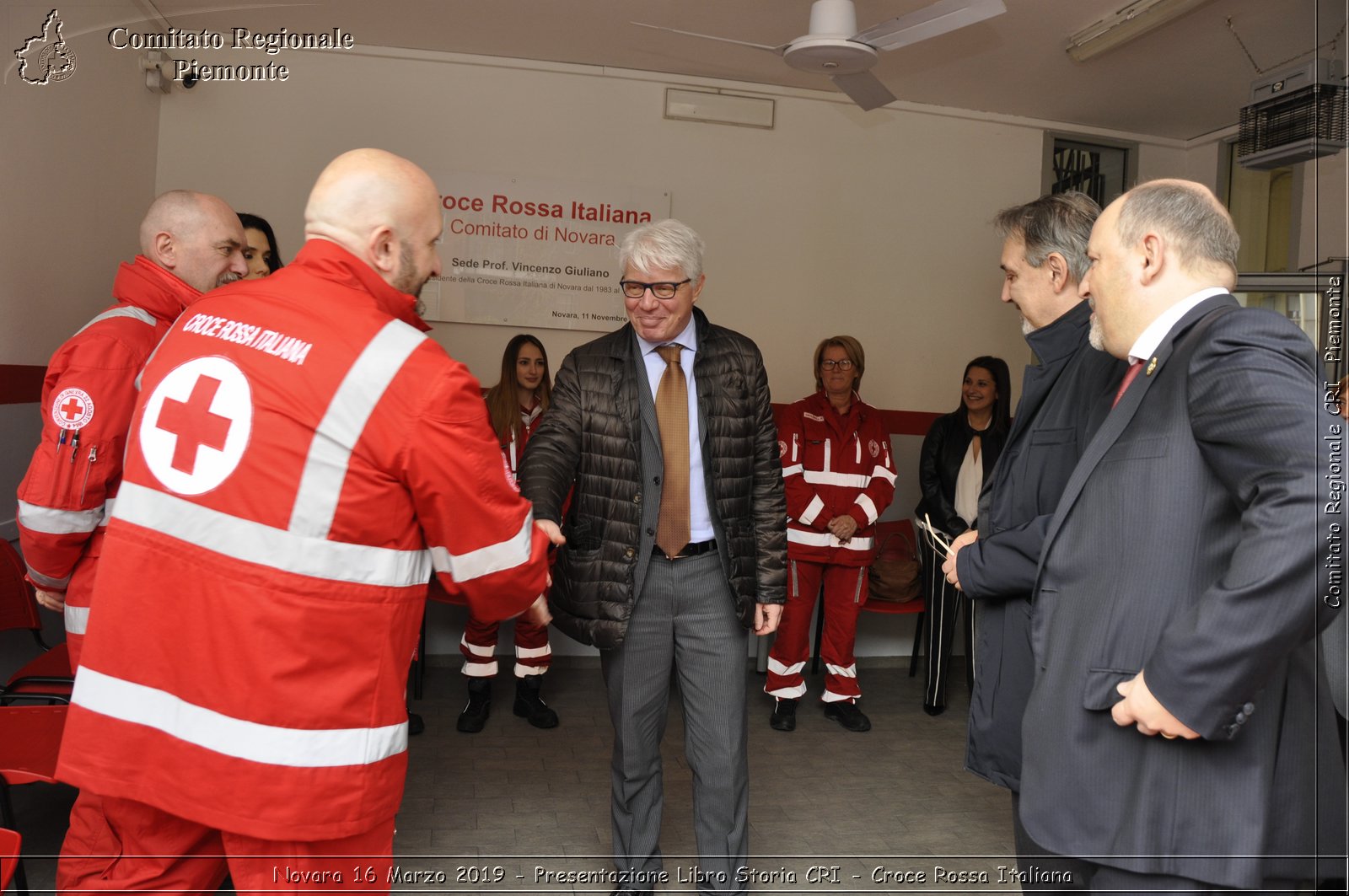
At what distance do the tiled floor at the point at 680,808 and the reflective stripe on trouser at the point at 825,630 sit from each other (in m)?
0.21

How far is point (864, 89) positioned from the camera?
458 centimetres

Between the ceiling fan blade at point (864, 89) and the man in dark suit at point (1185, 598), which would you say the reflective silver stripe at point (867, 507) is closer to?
the ceiling fan blade at point (864, 89)

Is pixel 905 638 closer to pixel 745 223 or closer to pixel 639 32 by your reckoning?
pixel 745 223

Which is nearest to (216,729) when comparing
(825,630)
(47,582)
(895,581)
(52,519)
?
(52,519)

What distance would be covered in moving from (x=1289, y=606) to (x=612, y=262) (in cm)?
477

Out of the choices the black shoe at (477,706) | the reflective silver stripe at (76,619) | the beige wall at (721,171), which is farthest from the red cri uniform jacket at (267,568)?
the beige wall at (721,171)

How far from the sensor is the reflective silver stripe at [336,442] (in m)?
1.56

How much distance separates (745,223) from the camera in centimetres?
600

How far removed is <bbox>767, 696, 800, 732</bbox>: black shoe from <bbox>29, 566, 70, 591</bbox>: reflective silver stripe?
10.5 ft

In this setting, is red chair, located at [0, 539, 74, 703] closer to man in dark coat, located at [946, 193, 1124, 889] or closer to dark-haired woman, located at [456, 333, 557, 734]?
dark-haired woman, located at [456, 333, 557, 734]

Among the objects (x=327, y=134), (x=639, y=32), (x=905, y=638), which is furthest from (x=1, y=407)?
(x=905, y=638)

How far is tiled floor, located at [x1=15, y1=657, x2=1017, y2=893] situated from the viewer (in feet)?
10.4

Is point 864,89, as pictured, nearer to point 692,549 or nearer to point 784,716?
point 692,549

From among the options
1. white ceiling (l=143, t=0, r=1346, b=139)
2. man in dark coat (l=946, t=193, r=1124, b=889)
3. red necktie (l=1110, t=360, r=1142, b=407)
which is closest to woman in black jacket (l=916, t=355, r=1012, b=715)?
white ceiling (l=143, t=0, r=1346, b=139)
